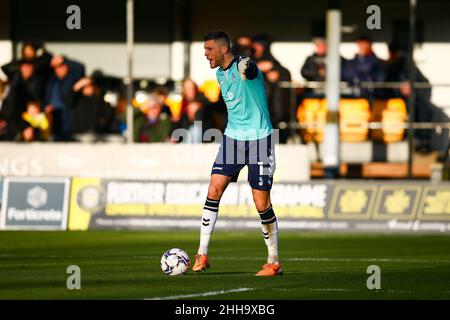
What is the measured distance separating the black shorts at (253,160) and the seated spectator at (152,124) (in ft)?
34.7

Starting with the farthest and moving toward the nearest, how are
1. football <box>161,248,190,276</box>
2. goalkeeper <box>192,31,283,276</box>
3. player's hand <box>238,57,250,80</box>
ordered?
1. goalkeeper <box>192,31,283,276</box>
2. football <box>161,248,190,276</box>
3. player's hand <box>238,57,250,80</box>

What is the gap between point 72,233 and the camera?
22.1m

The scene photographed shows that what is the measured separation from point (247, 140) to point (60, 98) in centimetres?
1191

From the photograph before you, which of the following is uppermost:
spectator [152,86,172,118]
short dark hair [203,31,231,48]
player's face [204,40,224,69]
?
short dark hair [203,31,231,48]

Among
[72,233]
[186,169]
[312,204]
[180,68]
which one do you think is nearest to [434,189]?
[312,204]

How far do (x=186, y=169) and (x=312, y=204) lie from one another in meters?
2.67

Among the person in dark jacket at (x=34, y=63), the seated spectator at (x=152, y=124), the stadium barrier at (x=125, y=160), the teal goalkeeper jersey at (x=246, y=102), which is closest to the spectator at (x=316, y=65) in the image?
the stadium barrier at (x=125, y=160)

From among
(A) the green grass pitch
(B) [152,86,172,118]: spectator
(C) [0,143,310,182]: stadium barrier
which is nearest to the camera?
(A) the green grass pitch

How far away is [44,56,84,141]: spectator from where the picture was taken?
83.3ft

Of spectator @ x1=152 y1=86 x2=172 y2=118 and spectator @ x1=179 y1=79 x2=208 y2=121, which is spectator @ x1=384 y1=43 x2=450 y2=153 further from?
spectator @ x1=152 y1=86 x2=172 y2=118

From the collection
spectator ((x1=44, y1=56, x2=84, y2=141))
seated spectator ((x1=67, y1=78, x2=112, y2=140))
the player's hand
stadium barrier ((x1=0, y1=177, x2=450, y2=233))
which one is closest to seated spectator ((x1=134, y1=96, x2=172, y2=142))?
seated spectator ((x1=67, y1=78, x2=112, y2=140))

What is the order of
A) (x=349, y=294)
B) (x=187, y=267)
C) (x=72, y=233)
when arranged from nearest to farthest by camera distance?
(x=349, y=294) < (x=187, y=267) < (x=72, y=233)

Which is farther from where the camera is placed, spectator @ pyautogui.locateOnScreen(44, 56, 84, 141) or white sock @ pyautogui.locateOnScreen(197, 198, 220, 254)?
spectator @ pyautogui.locateOnScreen(44, 56, 84, 141)
